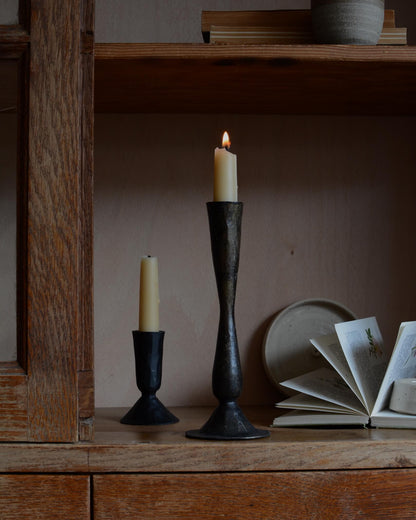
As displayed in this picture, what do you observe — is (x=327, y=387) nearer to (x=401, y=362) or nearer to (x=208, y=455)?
(x=401, y=362)

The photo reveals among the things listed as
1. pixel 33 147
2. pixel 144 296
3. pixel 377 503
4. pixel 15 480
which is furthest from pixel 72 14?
pixel 377 503

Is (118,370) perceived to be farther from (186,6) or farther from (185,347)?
(186,6)

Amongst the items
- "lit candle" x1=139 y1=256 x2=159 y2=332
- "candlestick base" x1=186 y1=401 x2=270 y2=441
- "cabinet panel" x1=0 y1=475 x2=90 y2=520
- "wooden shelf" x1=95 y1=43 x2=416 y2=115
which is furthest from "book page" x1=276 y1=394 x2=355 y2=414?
Result: "wooden shelf" x1=95 y1=43 x2=416 y2=115

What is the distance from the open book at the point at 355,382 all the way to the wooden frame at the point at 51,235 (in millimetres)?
331

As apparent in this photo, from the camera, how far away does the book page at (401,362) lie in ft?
3.33

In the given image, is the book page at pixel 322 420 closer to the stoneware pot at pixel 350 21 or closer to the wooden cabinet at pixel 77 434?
the wooden cabinet at pixel 77 434

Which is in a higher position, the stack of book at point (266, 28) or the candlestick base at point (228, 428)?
the stack of book at point (266, 28)

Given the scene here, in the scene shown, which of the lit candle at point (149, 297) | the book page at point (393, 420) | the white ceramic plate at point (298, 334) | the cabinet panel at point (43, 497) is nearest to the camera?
the cabinet panel at point (43, 497)

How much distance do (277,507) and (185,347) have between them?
48cm

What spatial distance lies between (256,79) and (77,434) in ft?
2.01

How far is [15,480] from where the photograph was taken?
0.84 meters

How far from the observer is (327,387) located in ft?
3.59

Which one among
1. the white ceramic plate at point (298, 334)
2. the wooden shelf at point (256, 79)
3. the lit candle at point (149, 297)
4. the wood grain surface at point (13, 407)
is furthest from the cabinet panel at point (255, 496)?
the wooden shelf at point (256, 79)

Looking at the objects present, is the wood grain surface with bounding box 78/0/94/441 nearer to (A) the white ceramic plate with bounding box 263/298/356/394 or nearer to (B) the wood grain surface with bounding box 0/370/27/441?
(B) the wood grain surface with bounding box 0/370/27/441
